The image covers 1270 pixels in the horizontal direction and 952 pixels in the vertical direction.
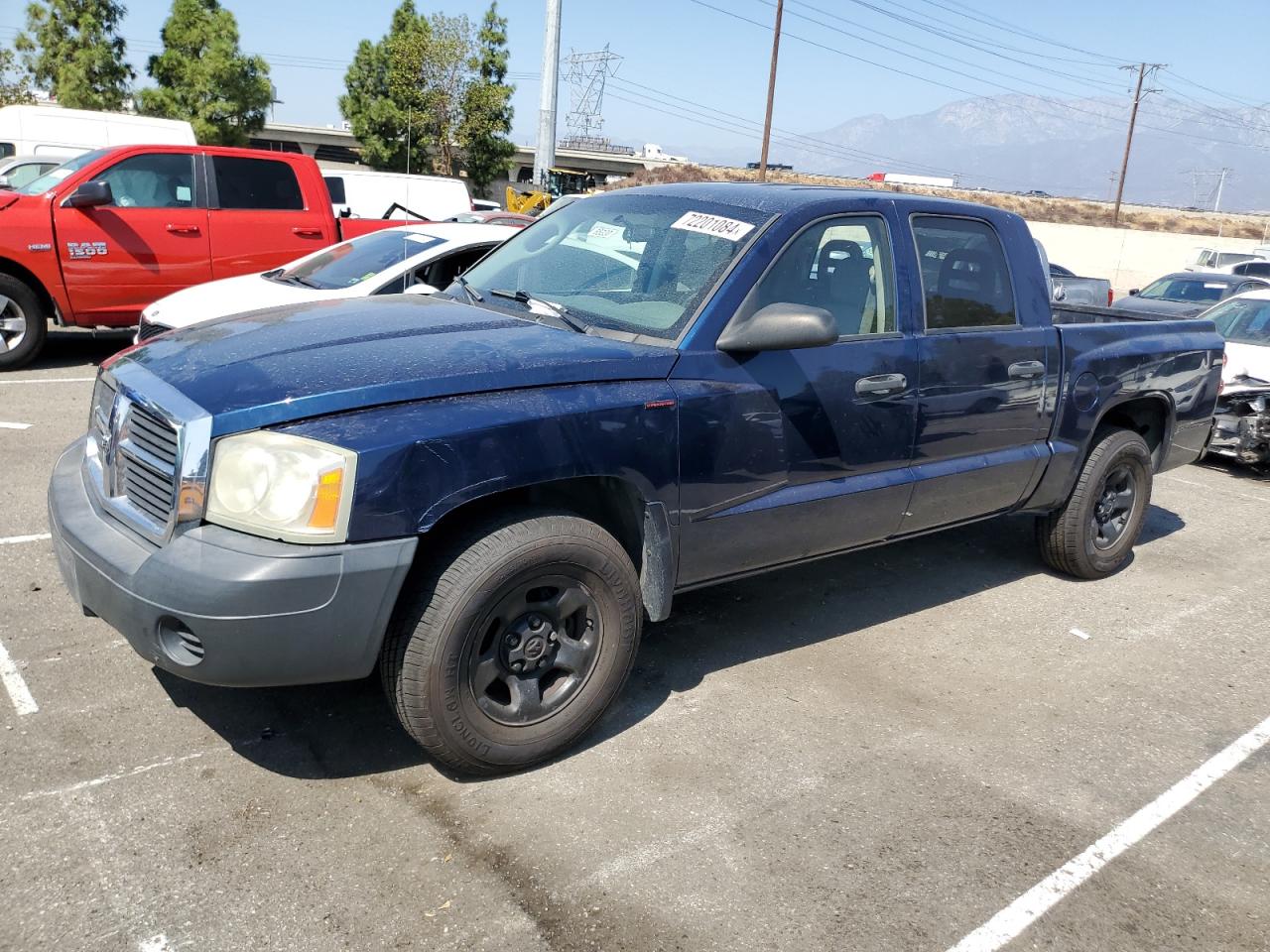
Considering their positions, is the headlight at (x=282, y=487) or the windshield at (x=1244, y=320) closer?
the headlight at (x=282, y=487)

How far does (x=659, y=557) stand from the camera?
3.52 meters

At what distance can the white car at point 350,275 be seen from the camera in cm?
747

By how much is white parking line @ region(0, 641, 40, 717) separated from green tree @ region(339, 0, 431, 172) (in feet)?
135

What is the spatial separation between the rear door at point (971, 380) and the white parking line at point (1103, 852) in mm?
1421

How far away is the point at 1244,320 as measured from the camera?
9891 mm

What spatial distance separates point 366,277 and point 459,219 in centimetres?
206

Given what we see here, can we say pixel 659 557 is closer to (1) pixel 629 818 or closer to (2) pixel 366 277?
(1) pixel 629 818

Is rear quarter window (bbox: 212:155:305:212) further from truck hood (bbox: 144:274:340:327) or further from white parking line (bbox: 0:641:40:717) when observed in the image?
white parking line (bbox: 0:641:40:717)

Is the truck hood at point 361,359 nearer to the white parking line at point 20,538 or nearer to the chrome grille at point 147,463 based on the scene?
the chrome grille at point 147,463

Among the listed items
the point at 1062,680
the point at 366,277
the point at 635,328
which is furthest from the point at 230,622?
the point at 366,277

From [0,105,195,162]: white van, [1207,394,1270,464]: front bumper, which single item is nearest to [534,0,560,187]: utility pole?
[0,105,195,162]: white van

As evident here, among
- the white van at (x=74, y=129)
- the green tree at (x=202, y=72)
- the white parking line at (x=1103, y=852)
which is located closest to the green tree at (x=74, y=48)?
the green tree at (x=202, y=72)

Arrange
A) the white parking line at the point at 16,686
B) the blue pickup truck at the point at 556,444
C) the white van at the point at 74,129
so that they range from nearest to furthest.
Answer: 1. the blue pickup truck at the point at 556,444
2. the white parking line at the point at 16,686
3. the white van at the point at 74,129

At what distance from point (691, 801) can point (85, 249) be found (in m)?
8.01
